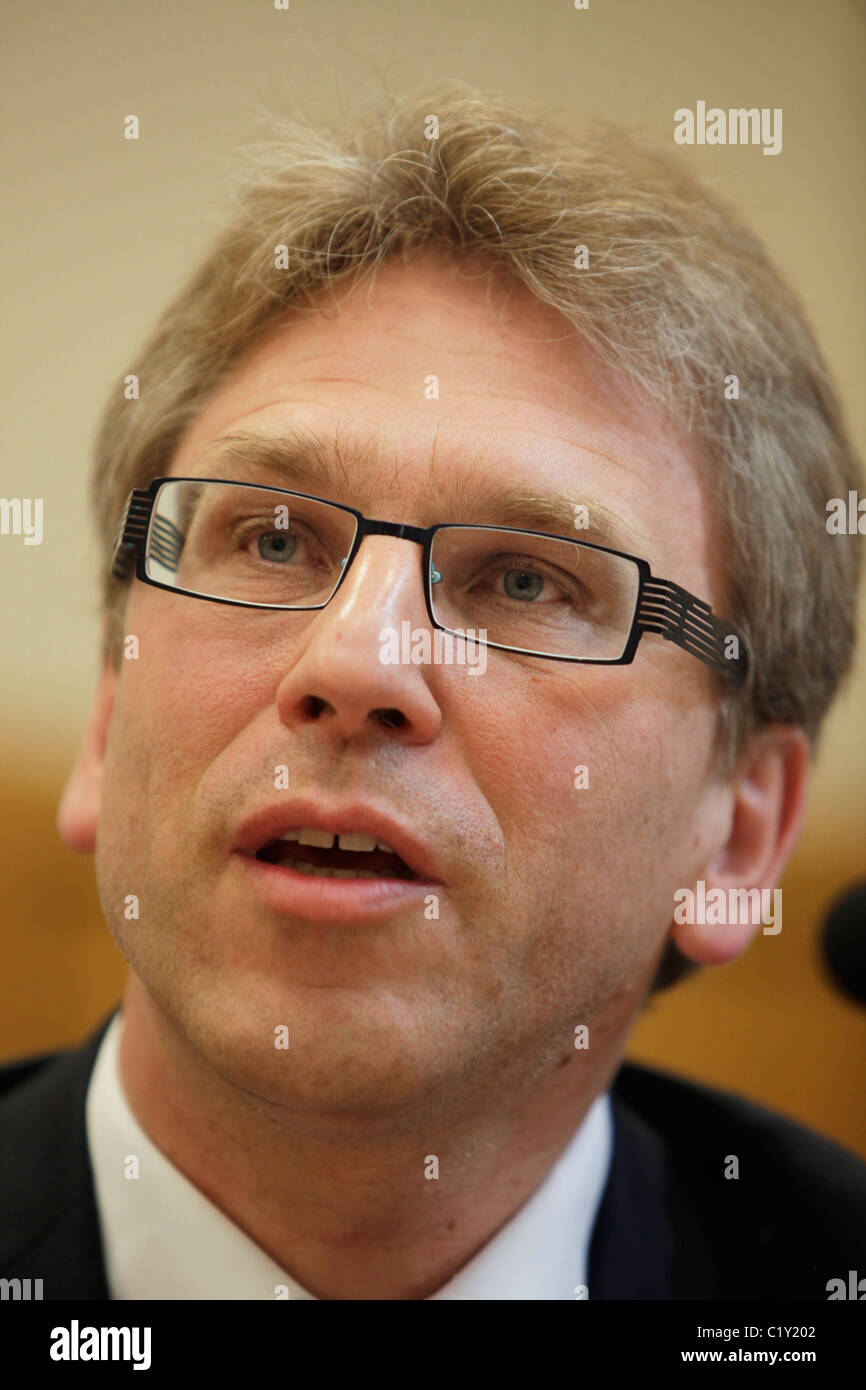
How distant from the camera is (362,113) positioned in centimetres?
144

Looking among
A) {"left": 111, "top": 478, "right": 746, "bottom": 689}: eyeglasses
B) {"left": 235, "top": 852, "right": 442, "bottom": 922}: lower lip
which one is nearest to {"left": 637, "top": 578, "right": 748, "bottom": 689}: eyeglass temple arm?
{"left": 111, "top": 478, "right": 746, "bottom": 689}: eyeglasses

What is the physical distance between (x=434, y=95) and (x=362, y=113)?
0.30 ft

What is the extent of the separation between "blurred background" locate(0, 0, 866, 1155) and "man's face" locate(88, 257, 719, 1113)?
1.60ft

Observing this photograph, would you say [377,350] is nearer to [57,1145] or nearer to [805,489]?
[805,489]

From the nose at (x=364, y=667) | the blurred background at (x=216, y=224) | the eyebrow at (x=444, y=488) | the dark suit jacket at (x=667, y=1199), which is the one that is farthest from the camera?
the blurred background at (x=216, y=224)

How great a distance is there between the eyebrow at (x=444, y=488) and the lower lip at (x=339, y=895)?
0.34 meters

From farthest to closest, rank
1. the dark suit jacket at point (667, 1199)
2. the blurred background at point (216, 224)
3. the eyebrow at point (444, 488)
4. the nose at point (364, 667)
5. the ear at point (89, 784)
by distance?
the blurred background at point (216, 224), the ear at point (89, 784), the dark suit jacket at point (667, 1199), the eyebrow at point (444, 488), the nose at point (364, 667)

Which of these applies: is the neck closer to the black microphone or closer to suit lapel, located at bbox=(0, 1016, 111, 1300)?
suit lapel, located at bbox=(0, 1016, 111, 1300)

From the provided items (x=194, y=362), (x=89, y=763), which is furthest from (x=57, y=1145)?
(x=194, y=362)

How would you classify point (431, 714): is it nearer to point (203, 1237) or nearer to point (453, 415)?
point (453, 415)

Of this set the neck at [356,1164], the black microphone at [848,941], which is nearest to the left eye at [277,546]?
the neck at [356,1164]

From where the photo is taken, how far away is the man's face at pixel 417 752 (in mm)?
1005

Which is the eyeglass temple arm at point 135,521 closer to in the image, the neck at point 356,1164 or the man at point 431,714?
the man at point 431,714

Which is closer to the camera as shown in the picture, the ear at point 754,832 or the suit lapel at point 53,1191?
the suit lapel at point 53,1191
